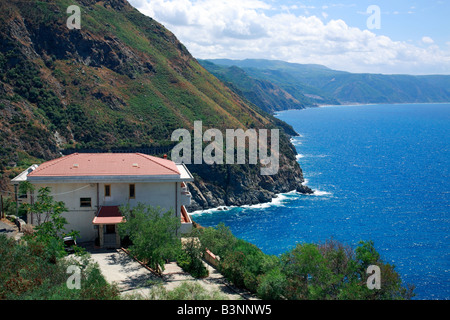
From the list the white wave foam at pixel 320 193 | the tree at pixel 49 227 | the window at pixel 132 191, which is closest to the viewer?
the tree at pixel 49 227

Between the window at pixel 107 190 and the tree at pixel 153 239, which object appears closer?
the tree at pixel 153 239

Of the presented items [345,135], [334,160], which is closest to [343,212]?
[334,160]

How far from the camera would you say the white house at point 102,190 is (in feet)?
86.9

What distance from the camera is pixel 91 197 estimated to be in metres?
27.0

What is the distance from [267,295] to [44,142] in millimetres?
70024

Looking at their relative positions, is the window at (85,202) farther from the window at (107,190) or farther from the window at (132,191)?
the window at (132,191)

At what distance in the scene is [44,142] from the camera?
255ft

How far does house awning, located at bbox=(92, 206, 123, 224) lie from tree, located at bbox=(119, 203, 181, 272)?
1.98m

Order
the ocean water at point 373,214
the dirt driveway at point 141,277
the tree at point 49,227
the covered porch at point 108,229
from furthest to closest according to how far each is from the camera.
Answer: the ocean water at point 373,214
the covered porch at point 108,229
the tree at point 49,227
the dirt driveway at point 141,277

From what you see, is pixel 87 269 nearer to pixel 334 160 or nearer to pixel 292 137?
pixel 334 160

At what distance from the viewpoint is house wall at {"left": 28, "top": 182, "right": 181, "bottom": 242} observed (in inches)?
1057

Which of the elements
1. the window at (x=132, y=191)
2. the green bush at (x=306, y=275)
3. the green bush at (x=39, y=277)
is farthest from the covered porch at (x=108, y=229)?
the green bush at (x=306, y=275)

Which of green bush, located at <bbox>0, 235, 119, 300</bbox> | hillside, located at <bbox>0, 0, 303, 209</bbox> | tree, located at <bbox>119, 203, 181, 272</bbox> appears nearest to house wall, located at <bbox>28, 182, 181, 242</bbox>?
tree, located at <bbox>119, 203, 181, 272</bbox>

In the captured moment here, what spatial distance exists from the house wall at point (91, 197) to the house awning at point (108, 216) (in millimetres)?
662
